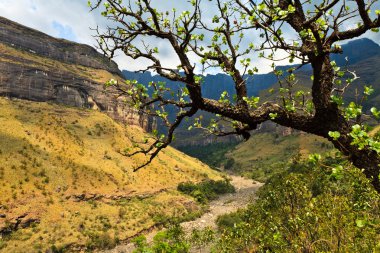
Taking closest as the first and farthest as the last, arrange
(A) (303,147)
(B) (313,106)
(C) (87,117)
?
(B) (313,106), (C) (87,117), (A) (303,147)

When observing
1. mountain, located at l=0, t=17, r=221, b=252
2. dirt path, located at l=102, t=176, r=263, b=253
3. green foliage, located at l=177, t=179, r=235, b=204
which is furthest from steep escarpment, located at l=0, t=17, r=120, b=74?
dirt path, located at l=102, t=176, r=263, b=253

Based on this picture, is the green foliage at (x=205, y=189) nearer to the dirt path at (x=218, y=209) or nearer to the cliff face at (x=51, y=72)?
the dirt path at (x=218, y=209)

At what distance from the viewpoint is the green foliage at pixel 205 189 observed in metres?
83.7

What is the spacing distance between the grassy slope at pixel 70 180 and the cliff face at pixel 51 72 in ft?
27.6

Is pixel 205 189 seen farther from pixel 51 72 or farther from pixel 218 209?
pixel 51 72

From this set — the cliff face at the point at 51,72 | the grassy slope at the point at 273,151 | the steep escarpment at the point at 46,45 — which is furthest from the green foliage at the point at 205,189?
the steep escarpment at the point at 46,45

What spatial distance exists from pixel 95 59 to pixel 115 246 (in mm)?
113031

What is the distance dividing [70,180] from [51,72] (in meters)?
60.9

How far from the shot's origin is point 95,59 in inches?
5787

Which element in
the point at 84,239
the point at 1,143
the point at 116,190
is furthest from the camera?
the point at 116,190

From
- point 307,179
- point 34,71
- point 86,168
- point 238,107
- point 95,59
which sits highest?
point 95,59

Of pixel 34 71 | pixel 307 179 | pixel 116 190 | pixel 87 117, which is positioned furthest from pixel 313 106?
pixel 34 71

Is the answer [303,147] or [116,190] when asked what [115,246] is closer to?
[116,190]

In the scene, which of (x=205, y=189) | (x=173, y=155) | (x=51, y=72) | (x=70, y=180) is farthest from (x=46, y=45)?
(x=205, y=189)
